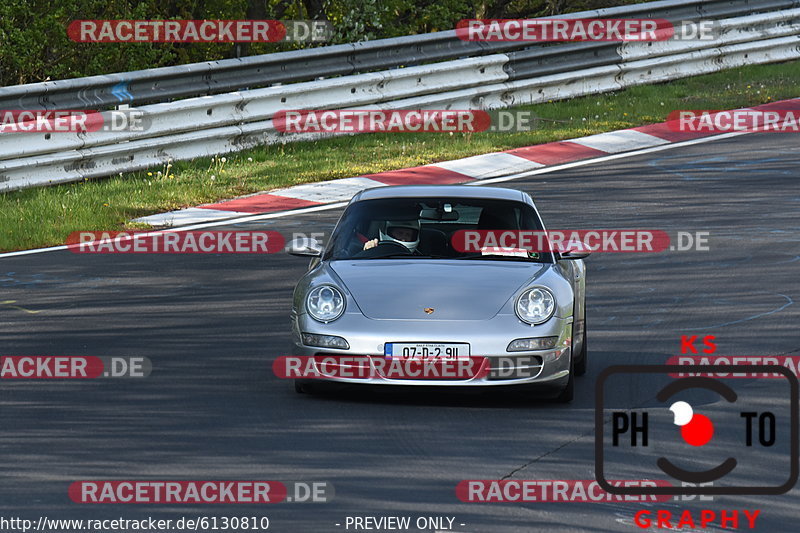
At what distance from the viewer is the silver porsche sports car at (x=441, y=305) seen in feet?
27.8

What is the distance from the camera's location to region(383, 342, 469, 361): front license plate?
8.45 meters

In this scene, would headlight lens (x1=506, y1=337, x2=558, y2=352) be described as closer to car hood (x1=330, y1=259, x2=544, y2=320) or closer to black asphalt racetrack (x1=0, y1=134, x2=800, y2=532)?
car hood (x1=330, y1=259, x2=544, y2=320)

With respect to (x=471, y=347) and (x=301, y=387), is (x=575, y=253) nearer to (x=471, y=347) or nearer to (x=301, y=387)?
(x=471, y=347)

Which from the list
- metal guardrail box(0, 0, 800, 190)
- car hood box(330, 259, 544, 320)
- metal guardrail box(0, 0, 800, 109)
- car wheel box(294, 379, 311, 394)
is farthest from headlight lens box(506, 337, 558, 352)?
metal guardrail box(0, 0, 800, 109)

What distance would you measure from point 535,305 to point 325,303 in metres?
1.24

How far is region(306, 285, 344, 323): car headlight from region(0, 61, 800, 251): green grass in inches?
227

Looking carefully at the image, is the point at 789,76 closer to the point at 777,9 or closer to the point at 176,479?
the point at 777,9

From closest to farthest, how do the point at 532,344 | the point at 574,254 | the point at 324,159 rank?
the point at 532,344 < the point at 574,254 < the point at 324,159

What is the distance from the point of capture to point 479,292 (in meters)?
8.80

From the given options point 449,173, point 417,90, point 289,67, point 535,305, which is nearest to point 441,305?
point 535,305

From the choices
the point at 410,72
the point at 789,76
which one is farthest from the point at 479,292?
the point at 789,76

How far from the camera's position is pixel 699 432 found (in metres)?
8.01

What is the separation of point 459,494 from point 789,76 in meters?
16.2

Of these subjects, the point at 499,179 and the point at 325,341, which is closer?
the point at 325,341
